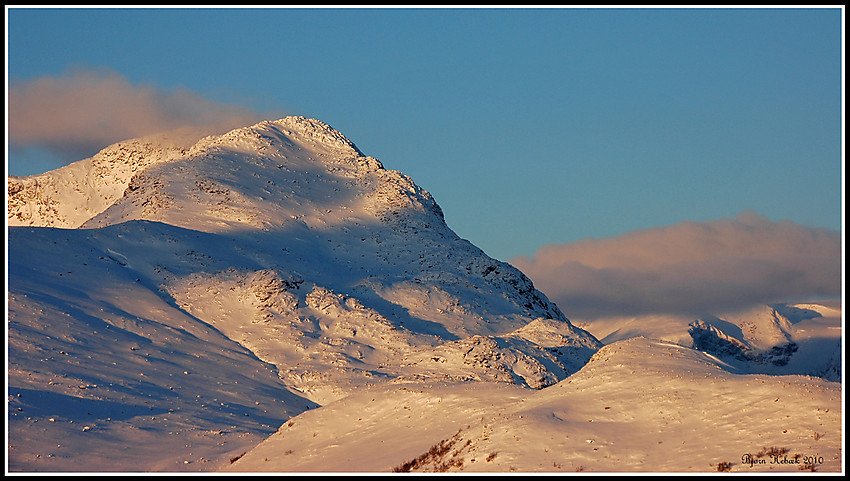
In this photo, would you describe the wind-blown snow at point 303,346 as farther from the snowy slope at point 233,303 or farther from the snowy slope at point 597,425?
the snowy slope at point 233,303

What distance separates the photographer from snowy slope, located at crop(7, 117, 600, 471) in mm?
53875

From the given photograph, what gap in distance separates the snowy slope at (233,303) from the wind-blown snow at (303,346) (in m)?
0.25

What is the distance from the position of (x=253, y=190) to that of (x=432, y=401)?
75909mm

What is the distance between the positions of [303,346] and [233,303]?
10099 mm

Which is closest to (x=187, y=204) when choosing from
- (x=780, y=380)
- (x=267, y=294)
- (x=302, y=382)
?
(x=267, y=294)

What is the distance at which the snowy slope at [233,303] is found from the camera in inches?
2121

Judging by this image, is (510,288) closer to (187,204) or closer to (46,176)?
(187,204)

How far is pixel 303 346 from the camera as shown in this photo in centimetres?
7944

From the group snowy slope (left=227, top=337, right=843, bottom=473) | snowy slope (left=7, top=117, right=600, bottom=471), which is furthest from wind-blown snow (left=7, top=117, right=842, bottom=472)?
snowy slope (left=7, top=117, right=600, bottom=471)

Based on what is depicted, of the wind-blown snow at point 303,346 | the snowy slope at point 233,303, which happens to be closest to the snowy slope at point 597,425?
the wind-blown snow at point 303,346

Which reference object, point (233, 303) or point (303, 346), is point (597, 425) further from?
point (233, 303)

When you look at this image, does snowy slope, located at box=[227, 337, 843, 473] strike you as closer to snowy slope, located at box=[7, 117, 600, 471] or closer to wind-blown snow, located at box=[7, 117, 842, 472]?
wind-blown snow, located at box=[7, 117, 842, 472]

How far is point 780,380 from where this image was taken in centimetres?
3669

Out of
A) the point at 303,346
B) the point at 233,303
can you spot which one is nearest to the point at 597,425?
the point at 303,346
